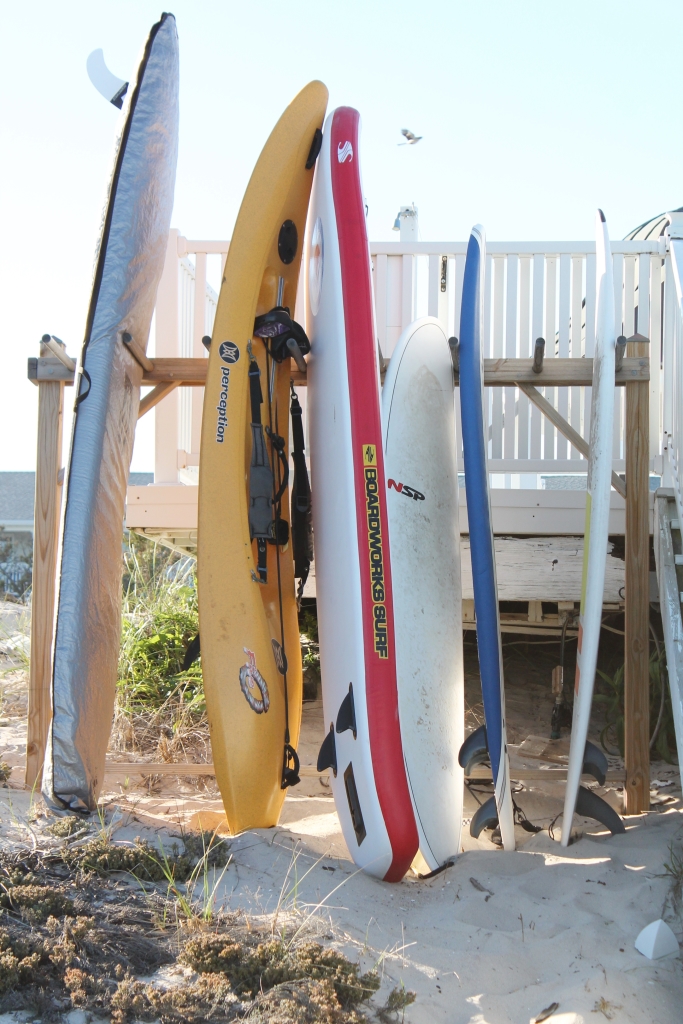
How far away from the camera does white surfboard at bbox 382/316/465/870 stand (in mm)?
2695

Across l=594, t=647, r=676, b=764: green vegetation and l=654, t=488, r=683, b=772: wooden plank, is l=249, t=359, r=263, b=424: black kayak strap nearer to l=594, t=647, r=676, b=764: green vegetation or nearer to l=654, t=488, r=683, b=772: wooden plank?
l=654, t=488, r=683, b=772: wooden plank

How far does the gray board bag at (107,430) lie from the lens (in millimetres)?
2617

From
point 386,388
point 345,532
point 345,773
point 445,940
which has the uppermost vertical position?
point 386,388

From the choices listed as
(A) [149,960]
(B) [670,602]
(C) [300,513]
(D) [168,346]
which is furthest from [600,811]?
(D) [168,346]

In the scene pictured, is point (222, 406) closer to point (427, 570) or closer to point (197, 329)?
point (427, 570)

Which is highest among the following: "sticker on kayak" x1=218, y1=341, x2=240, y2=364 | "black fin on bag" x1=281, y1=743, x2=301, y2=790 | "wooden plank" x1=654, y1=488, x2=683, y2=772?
"sticker on kayak" x1=218, y1=341, x2=240, y2=364

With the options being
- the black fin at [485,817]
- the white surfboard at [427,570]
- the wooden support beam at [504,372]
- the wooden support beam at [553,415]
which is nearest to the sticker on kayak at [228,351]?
the wooden support beam at [504,372]

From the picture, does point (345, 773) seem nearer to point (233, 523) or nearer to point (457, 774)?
point (457, 774)

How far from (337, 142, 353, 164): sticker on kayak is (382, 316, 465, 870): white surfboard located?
2.25ft

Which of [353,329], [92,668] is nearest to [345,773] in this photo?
[92,668]

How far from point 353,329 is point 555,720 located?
2.19 m

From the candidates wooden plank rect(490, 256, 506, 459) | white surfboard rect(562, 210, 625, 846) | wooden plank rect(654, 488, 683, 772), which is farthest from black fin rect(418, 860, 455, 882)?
wooden plank rect(490, 256, 506, 459)

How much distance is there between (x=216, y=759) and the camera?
2.53 m

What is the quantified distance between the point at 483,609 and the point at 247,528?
2.65ft
